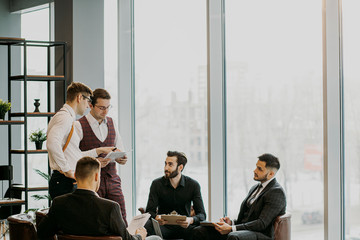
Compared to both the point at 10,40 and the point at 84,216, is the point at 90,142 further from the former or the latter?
the point at 10,40

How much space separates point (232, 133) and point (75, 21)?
251 centimetres

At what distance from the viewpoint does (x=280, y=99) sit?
5.41m

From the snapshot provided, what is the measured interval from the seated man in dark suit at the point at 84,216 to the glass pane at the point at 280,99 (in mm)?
2435

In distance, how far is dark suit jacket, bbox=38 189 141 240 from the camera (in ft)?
10.5

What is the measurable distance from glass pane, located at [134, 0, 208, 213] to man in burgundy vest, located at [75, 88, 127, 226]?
1.52m

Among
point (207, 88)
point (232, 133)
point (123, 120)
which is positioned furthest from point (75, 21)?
point (232, 133)

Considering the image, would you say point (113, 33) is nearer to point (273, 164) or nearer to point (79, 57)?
point (79, 57)

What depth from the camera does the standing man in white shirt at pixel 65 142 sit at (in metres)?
4.34

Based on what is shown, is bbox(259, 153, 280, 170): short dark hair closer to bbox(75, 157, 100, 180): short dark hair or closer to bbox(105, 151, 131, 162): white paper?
bbox(105, 151, 131, 162): white paper


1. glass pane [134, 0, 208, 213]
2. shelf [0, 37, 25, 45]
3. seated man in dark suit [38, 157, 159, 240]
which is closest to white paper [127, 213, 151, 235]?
seated man in dark suit [38, 157, 159, 240]

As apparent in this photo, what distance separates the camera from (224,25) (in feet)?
19.4

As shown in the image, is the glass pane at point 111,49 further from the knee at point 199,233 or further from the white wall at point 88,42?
the knee at point 199,233

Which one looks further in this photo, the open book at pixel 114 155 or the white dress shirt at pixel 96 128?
the white dress shirt at pixel 96 128

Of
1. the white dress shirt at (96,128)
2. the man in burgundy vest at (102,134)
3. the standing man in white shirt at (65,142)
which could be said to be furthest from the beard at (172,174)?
the standing man in white shirt at (65,142)
